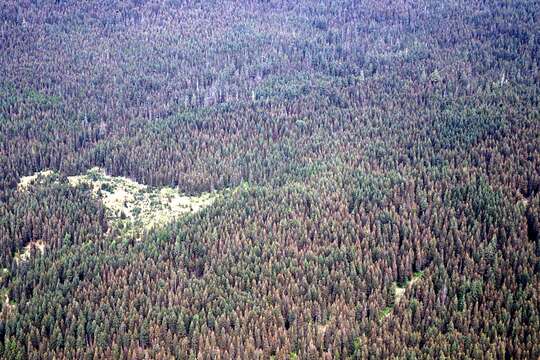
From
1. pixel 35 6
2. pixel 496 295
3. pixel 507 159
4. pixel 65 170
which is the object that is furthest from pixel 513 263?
pixel 35 6

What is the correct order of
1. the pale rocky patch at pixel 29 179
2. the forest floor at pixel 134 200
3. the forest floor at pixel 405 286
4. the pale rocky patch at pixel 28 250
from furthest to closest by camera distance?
the pale rocky patch at pixel 29 179, the forest floor at pixel 134 200, the pale rocky patch at pixel 28 250, the forest floor at pixel 405 286

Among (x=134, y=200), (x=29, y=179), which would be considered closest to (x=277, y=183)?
(x=134, y=200)

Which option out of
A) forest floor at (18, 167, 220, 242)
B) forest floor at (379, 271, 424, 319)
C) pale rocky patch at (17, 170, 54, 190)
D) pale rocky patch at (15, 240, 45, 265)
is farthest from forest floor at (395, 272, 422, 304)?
pale rocky patch at (17, 170, 54, 190)

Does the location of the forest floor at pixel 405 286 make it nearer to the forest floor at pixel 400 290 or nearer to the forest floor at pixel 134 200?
the forest floor at pixel 400 290

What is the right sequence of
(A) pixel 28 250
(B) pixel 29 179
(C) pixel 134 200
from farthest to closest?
(B) pixel 29 179, (C) pixel 134 200, (A) pixel 28 250

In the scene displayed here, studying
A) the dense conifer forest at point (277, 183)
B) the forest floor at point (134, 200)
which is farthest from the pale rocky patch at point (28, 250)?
the forest floor at point (134, 200)

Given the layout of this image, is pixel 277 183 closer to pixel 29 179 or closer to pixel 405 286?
pixel 405 286

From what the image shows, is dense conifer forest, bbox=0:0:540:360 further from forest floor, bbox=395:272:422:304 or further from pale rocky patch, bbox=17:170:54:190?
pale rocky patch, bbox=17:170:54:190

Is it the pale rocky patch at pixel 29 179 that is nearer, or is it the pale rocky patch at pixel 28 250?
the pale rocky patch at pixel 28 250
